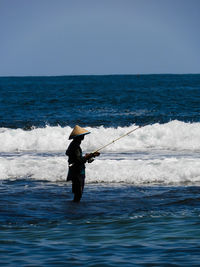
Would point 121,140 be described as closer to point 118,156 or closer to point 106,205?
point 118,156

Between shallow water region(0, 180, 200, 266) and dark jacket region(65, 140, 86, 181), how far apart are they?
2.18ft

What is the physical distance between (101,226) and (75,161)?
1.64 m

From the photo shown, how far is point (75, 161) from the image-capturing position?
9617 mm

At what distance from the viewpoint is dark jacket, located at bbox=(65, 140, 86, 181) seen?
31.5 ft

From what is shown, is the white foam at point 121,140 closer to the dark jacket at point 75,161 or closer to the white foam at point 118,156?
the white foam at point 118,156

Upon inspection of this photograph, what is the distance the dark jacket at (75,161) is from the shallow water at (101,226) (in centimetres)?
66

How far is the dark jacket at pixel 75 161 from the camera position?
960 centimetres

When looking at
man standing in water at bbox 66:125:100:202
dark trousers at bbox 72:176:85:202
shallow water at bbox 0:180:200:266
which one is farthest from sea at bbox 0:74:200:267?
man standing in water at bbox 66:125:100:202

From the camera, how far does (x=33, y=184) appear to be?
12.6 meters

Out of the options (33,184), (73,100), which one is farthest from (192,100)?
(33,184)

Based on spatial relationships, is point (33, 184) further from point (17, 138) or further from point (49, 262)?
point (17, 138)

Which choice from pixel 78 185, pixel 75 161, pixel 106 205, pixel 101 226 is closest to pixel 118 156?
pixel 106 205

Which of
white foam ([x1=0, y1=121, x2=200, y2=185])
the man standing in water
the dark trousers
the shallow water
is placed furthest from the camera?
white foam ([x1=0, y1=121, x2=200, y2=185])

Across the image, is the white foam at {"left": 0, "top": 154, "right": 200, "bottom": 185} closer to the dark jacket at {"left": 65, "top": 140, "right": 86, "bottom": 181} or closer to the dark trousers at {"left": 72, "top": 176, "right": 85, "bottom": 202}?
the dark trousers at {"left": 72, "top": 176, "right": 85, "bottom": 202}
